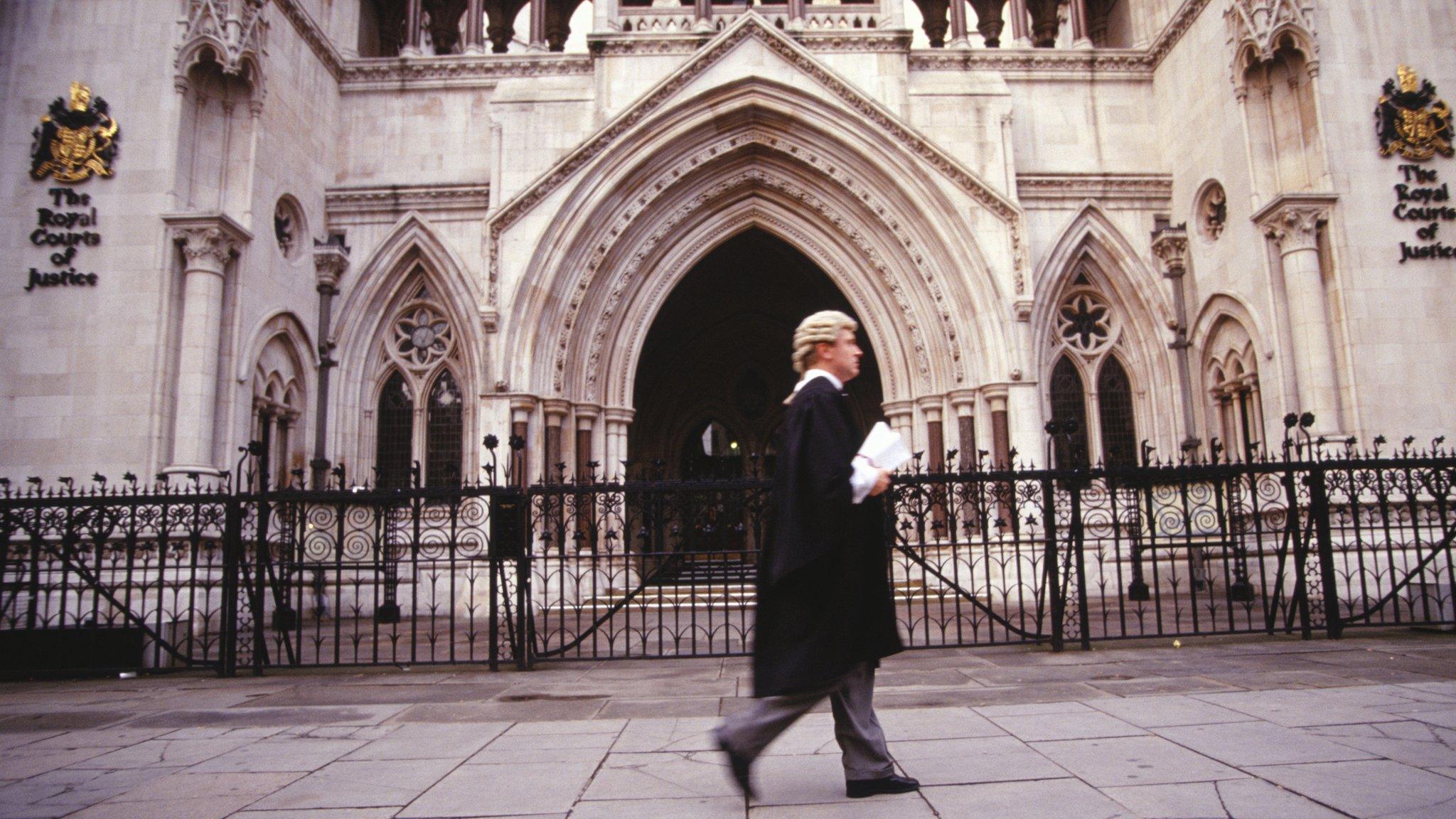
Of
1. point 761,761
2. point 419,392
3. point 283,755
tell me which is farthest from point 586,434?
point 761,761

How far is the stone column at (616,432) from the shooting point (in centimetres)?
1770

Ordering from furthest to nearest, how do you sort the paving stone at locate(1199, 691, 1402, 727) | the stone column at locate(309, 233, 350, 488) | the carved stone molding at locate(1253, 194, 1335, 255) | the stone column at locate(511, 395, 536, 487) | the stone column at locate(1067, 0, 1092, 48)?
the stone column at locate(1067, 0, 1092, 48)
the stone column at locate(309, 233, 350, 488)
the stone column at locate(511, 395, 536, 487)
the carved stone molding at locate(1253, 194, 1335, 255)
the paving stone at locate(1199, 691, 1402, 727)

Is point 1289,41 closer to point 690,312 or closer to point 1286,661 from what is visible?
point 1286,661

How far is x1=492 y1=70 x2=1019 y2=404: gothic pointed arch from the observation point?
1670 centimetres

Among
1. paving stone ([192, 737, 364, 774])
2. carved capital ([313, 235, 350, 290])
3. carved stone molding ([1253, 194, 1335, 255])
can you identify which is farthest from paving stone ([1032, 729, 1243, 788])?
carved capital ([313, 235, 350, 290])

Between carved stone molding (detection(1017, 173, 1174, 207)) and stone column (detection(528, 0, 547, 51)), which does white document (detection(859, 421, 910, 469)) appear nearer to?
carved stone molding (detection(1017, 173, 1174, 207))

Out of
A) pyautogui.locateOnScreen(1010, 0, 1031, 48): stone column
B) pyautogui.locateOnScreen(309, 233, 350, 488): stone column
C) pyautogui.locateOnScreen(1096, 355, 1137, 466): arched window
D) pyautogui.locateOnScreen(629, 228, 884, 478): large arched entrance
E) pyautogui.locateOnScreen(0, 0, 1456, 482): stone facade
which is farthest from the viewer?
pyautogui.locateOnScreen(629, 228, 884, 478): large arched entrance

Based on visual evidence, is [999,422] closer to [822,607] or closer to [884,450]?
[884,450]

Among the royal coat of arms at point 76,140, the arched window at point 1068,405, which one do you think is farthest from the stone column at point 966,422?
the royal coat of arms at point 76,140

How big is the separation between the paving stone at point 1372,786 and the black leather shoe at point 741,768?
2.17 metres

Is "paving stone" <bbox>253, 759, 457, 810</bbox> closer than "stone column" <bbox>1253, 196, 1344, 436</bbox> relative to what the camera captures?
Yes

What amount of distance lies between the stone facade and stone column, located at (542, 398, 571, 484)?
7 centimetres

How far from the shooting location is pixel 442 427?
17938 mm

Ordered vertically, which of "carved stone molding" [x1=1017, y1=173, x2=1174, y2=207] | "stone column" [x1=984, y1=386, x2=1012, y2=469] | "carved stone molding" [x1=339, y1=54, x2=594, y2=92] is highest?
"carved stone molding" [x1=339, y1=54, x2=594, y2=92]
